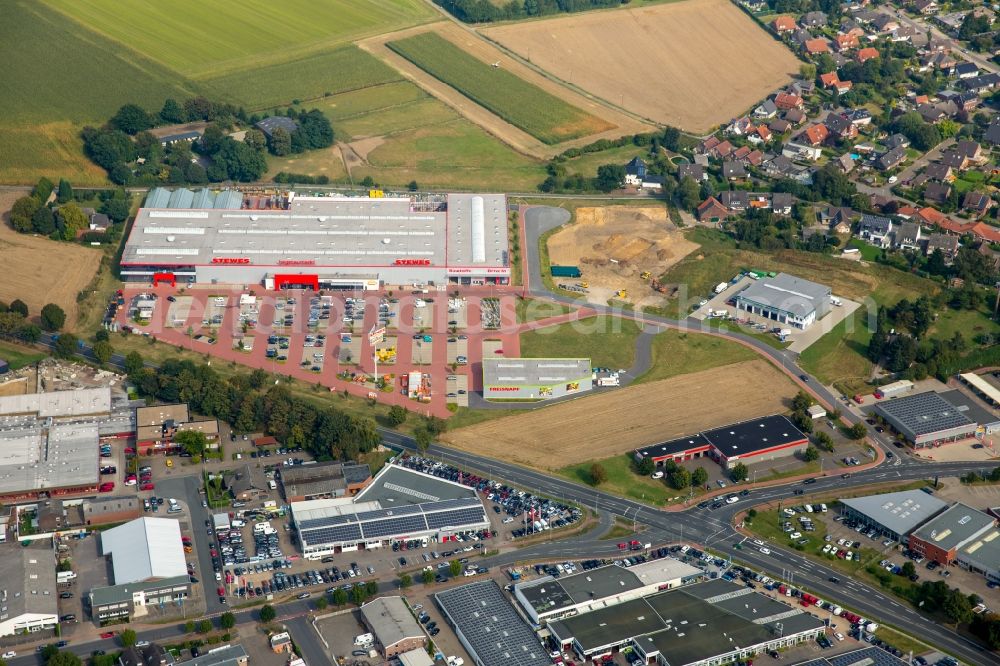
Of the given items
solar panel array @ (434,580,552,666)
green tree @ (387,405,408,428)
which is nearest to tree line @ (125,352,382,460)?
green tree @ (387,405,408,428)

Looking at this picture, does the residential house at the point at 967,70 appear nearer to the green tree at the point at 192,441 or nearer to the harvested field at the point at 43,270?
the harvested field at the point at 43,270

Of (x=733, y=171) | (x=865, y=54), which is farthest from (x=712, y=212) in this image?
(x=865, y=54)

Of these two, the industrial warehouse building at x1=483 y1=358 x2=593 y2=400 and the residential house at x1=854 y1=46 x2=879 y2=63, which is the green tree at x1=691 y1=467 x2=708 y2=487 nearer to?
the industrial warehouse building at x1=483 y1=358 x2=593 y2=400

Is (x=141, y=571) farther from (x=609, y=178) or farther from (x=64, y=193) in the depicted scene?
(x=609, y=178)

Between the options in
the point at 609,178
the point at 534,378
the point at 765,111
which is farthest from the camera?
the point at 765,111

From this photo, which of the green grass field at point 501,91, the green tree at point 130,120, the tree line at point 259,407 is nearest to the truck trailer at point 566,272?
the tree line at point 259,407

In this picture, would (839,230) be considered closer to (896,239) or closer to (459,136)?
(896,239)
